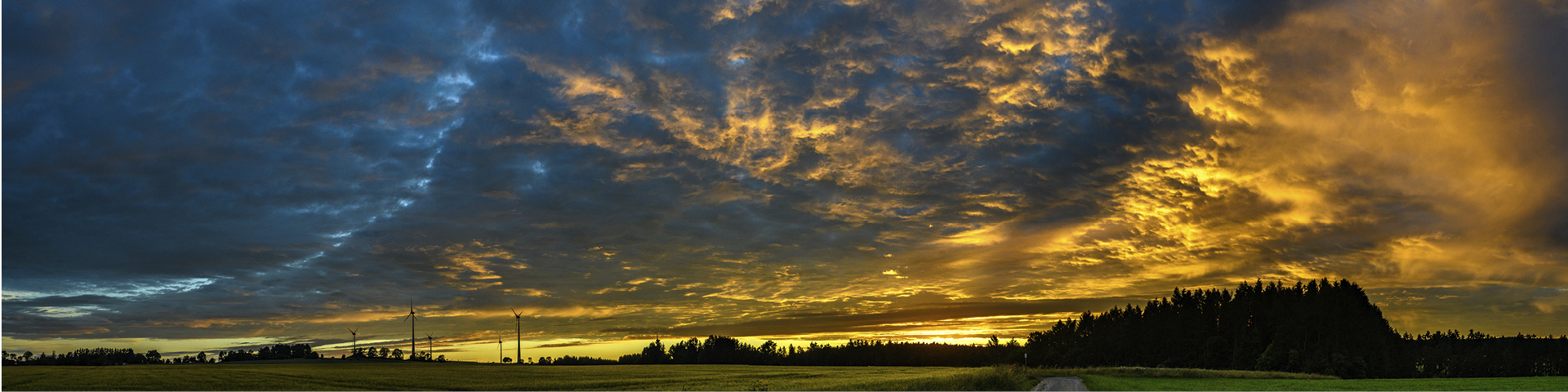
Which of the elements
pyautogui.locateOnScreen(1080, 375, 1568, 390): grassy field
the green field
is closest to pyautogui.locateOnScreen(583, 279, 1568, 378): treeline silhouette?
the green field

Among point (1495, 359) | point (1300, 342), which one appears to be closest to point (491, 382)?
point (1300, 342)

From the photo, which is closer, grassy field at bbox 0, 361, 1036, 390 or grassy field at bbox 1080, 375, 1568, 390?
grassy field at bbox 1080, 375, 1568, 390

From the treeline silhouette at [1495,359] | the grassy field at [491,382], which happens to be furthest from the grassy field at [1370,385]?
the treeline silhouette at [1495,359]

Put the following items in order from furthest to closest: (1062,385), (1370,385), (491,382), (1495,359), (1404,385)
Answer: (1495,359)
(491,382)
(1062,385)
(1370,385)
(1404,385)

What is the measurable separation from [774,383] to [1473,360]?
181 meters

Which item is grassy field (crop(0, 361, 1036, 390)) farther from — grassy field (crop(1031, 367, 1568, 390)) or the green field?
grassy field (crop(1031, 367, 1568, 390))

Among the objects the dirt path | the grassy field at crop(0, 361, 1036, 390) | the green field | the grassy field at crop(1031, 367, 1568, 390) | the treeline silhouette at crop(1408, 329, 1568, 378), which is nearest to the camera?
the grassy field at crop(1031, 367, 1568, 390)

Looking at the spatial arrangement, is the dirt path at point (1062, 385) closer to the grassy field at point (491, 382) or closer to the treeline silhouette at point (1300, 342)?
the grassy field at point (491, 382)

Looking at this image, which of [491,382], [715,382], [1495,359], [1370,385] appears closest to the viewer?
[1370,385]

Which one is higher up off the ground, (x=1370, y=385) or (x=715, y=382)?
(x=715, y=382)

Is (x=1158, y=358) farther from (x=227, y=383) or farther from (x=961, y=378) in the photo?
(x=227, y=383)

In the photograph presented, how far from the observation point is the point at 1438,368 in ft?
562

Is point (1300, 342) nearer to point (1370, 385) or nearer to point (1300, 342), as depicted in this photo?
point (1300, 342)

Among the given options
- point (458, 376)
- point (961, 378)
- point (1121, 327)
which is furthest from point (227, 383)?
point (1121, 327)
